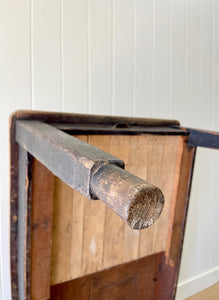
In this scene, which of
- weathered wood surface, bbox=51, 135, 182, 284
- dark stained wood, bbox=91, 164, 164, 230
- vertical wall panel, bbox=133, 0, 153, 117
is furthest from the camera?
vertical wall panel, bbox=133, 0, 153, 117

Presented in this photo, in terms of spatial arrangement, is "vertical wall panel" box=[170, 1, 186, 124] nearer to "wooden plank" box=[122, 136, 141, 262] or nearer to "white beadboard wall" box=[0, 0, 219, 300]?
"white beadboard wall" box=[0, 0, 219, 300]

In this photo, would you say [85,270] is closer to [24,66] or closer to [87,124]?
[87,124]

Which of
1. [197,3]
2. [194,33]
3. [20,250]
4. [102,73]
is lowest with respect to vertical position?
[20,250]

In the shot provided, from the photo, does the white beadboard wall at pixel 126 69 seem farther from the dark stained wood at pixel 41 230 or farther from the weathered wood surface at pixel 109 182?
the weathered wood surface at pixel 109 182

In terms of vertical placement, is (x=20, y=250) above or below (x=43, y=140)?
below

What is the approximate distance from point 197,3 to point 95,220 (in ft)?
4.26

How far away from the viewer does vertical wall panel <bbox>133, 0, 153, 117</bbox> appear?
4.04ft

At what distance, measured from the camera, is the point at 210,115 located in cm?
159

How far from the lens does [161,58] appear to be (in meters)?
1.33

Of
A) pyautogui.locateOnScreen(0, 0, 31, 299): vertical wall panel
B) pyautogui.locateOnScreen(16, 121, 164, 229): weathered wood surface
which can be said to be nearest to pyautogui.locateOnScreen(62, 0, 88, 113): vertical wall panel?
pyautogui.locateOnScreen(0, 0, 31, 299): vertical wall panel

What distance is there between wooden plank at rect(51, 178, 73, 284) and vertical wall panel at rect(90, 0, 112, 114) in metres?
0.52

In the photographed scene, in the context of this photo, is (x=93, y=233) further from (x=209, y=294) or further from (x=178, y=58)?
(x=209, y=294)

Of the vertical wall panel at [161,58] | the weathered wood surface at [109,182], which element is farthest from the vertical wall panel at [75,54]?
the weathered wood surface at [109,182]

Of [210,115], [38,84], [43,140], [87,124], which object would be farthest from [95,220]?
[210,115]
